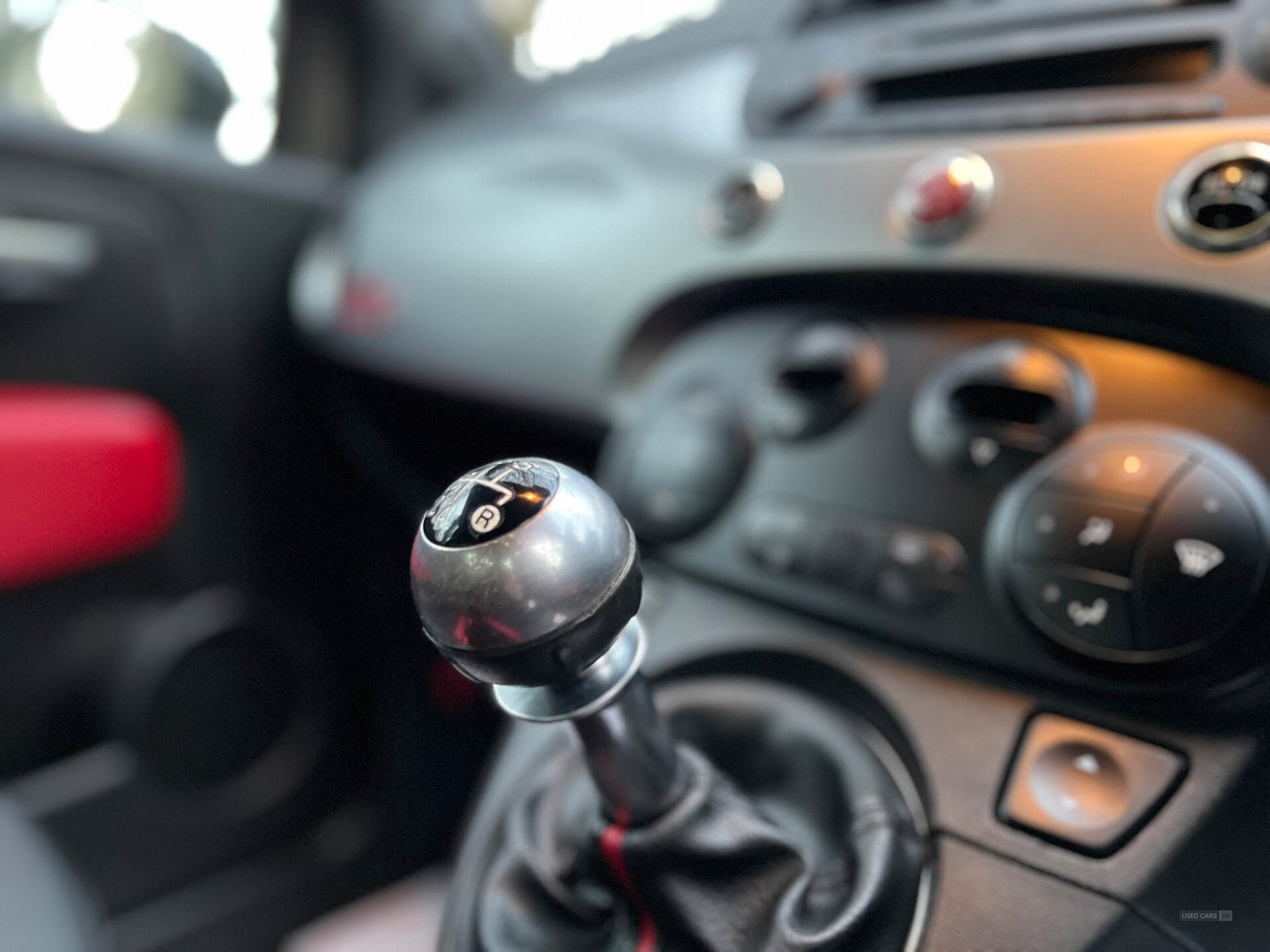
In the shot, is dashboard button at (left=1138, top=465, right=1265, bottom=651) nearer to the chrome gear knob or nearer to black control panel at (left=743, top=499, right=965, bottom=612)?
black control panel at (left=743, top=499, right=965, bottom=612)

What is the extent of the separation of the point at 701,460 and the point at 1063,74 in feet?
0.84

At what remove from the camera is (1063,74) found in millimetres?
442

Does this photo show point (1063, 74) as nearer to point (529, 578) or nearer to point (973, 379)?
point (973, 379)

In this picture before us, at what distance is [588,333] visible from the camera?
61 centimetres

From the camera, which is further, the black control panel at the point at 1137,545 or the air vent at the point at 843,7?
the air vent at the point at 843,7

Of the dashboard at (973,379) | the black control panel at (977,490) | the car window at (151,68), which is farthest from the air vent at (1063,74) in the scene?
the car window at (151,68)

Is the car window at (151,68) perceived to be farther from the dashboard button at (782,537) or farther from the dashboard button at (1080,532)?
the dashboard button at (1080,532)

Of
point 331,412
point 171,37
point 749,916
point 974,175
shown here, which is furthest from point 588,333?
point 171,37

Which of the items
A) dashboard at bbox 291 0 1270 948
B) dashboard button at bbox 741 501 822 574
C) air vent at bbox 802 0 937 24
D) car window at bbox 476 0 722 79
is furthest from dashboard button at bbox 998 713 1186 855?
car window at bbox 476 0 722 79

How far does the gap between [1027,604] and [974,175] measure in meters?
0.20

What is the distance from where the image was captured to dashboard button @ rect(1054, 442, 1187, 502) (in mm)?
345

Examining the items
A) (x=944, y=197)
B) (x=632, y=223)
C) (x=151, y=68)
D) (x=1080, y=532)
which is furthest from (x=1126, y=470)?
(x=151, y=68)

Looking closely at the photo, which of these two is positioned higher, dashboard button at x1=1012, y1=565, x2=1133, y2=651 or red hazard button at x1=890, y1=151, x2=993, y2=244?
red hazard button at x1=890, y1=151, x2=993, y2=244

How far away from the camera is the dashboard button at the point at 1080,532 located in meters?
0.34
